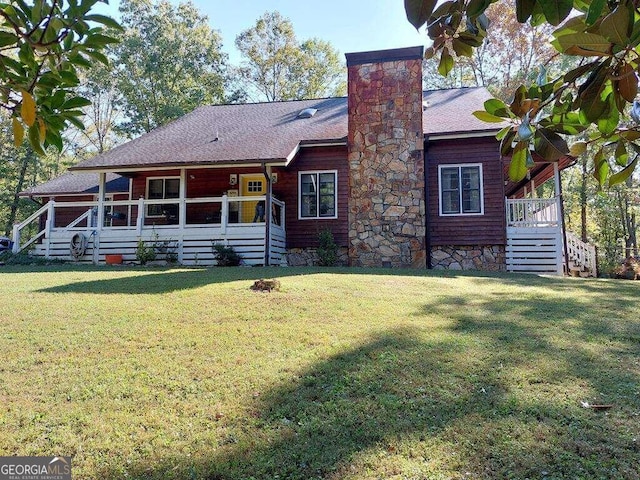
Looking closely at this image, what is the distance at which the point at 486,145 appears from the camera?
12.2m

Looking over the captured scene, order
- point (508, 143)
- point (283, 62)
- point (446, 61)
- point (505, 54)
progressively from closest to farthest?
point (508, 143) → point (446, 61) → point (505, 54) → point (283, 62)

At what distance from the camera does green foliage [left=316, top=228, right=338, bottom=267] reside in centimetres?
1225

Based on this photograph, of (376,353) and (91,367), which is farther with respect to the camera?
(376,353)

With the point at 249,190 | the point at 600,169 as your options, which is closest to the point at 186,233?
the point at 249,190

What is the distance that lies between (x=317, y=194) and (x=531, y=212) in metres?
6.28

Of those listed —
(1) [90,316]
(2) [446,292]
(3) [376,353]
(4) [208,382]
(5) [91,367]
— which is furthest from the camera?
(2) [446,292]

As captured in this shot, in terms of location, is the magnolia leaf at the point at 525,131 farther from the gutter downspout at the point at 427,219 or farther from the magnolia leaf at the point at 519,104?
the gutter downspout at the point at 427,219

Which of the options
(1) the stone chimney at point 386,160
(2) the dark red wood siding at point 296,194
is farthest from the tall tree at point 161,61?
(1) the stone chimney at point 386,160

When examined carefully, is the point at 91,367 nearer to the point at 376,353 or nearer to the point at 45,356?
the point at 45,356

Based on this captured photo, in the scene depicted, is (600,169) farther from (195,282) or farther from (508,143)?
(195,282)

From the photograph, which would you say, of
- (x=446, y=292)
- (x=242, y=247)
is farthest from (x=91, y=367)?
(x=242, y=247)

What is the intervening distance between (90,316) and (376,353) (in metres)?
3.73

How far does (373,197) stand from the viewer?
40.2 ft

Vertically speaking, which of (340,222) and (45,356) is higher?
(340,222)
